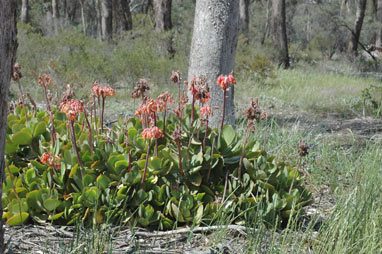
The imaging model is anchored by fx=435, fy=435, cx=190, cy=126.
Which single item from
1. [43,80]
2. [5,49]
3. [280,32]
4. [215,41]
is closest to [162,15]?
[280,32]

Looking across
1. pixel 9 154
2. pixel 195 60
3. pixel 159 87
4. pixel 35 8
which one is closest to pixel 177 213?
pixel 9 154

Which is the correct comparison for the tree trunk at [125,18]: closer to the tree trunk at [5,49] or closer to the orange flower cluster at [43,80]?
the orange flower cluster at [43,80]

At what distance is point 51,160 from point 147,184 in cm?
56

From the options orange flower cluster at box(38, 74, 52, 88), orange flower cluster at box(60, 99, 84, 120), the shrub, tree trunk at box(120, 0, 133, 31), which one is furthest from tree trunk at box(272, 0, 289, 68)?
orange flower cluster at box(60, 99, 84, 120)

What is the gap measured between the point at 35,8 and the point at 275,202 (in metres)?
33.5

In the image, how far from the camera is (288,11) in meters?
43.7

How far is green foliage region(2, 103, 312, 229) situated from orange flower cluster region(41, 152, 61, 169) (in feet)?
0.11

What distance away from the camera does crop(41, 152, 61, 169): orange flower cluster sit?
241cm

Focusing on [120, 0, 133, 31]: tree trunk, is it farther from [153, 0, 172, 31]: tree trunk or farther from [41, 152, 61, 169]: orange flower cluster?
[41, 152, 61, 169]: orange flower cluster

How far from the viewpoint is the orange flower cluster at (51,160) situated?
2406mm

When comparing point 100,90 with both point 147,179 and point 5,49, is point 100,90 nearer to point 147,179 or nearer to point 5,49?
point 147,179

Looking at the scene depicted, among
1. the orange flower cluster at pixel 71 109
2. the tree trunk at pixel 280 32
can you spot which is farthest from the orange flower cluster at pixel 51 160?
the tree trunk at pixel 280 32

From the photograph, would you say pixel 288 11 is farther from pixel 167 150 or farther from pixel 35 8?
pixel 167 150

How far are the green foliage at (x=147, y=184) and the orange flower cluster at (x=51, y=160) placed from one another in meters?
0.03
